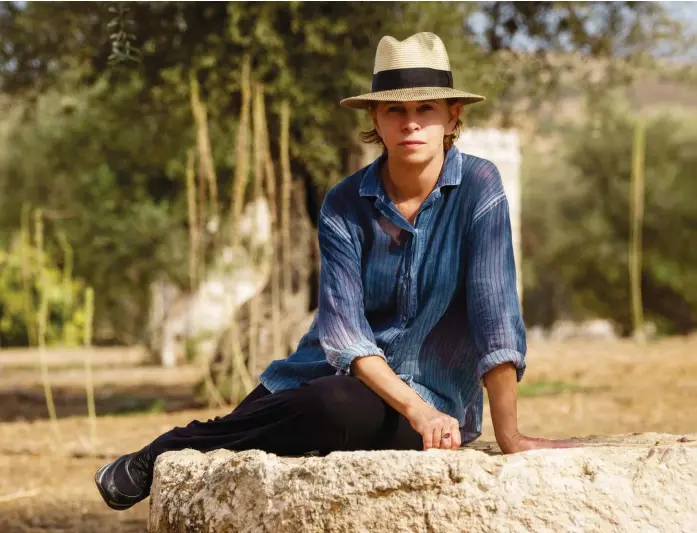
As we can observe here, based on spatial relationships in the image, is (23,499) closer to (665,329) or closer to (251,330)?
(251,330)

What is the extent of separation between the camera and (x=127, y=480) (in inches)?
157

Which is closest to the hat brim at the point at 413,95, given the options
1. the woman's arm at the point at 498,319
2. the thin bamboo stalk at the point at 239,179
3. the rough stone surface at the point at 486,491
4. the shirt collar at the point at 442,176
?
the shirt collar at the point at 442,176

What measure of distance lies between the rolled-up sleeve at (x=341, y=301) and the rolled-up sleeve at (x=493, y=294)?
0.33 m

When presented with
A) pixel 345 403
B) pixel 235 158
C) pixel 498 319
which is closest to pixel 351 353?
pixel 345 403

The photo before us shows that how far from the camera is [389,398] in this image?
3510 mm

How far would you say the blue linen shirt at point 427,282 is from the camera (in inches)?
143

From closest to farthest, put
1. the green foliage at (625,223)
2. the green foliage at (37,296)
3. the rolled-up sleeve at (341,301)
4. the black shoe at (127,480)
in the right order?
the rolled-up sleeve at (341,301) → the black shoe at (127,480) → the green foliage at (37,296) → the green foliage at (625,223)

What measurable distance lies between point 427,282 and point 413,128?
502mm

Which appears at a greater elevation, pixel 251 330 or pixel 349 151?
pixel 349 151

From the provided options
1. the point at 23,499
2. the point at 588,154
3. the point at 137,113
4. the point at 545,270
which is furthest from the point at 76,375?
the point at 545,270

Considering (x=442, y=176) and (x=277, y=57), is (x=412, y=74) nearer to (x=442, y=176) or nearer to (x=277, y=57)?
(x=442, y=176)

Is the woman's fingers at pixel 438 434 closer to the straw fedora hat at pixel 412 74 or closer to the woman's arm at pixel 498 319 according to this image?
the woman's arm at pixel 498 319

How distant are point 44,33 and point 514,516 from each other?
27.3 ft

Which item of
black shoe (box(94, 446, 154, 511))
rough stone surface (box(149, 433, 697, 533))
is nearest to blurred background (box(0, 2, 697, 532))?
black shoe (box(94, 446, 154, 511))
